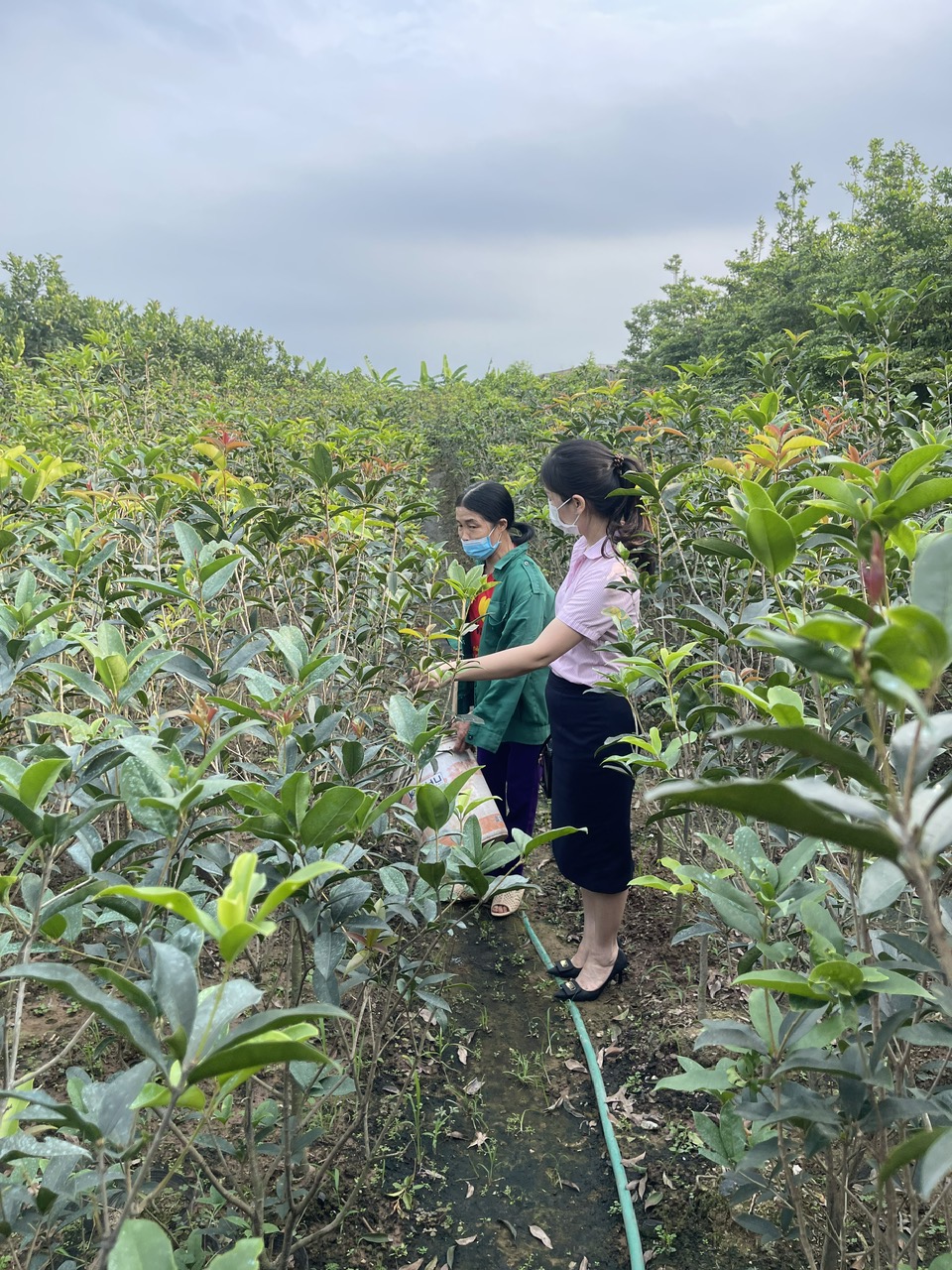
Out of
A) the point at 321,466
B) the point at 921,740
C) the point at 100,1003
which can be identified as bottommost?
the point at 100,1003

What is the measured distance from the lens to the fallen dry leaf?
1947 mm

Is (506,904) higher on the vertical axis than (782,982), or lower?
lower

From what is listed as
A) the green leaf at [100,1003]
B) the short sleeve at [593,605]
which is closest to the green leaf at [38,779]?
the green leaf at [100,1003]

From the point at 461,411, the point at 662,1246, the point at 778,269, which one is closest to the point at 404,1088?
the point at 662,1246

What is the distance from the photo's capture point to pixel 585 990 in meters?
2.81

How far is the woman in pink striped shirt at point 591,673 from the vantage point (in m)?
2.66

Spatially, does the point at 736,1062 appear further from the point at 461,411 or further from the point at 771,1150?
the point at 461,411

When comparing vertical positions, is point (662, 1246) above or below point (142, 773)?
below

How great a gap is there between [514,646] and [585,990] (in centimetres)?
131

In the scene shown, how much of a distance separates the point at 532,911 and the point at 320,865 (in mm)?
2964

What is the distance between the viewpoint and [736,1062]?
129cm

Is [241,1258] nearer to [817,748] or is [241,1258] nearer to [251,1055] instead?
[251,1055]

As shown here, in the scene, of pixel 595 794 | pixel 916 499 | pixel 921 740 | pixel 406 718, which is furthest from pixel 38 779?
pixel 595 794

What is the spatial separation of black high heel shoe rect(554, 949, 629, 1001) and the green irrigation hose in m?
0.04
